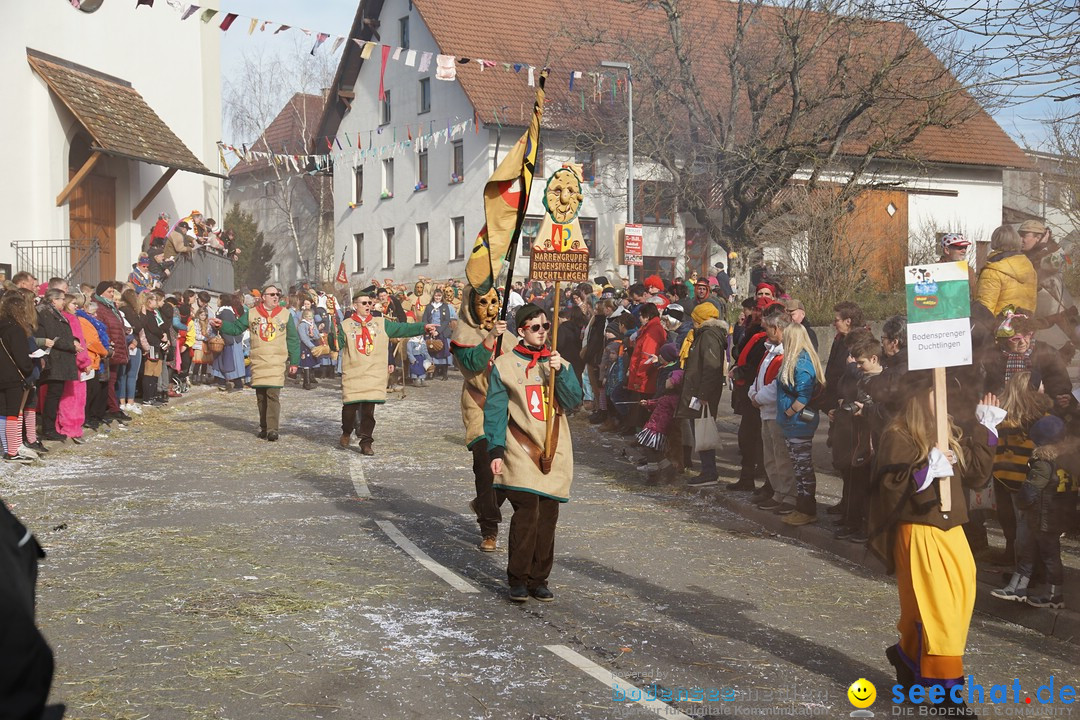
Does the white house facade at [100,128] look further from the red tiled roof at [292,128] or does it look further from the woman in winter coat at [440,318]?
the red tiled roof at [292,128]

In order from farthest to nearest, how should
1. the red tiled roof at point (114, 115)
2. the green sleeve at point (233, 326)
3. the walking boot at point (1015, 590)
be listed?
the red tiled roof at point (114, 115) < the green sleeve at point (233, 326) < the walking boot at point (1015, 590)

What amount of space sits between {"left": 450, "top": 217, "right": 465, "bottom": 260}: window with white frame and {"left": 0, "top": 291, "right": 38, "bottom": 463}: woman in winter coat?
104 feet

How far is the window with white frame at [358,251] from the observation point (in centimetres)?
5209

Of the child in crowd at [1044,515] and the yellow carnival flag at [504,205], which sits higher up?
the yellow carnival flag at [504,205]

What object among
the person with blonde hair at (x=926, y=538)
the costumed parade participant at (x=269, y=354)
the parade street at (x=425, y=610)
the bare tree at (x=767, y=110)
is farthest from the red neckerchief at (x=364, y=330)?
the bare tree at (x=767, y=110)

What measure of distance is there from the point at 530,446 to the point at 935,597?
2951 mm

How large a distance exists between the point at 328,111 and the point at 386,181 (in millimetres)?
4708

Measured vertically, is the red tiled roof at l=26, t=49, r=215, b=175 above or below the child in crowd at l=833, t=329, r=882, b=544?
above

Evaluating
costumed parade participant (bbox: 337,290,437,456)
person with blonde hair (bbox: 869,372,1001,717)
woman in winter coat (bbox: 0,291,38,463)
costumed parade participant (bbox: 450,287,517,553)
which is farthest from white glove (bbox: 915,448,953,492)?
woman in winter coat (bbox: 0,291,38,463)

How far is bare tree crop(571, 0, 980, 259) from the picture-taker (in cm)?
2834

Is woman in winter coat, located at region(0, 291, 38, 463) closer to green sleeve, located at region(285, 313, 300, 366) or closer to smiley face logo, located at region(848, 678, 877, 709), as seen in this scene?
green sleeve, located at region(285, 313, 300, 366)

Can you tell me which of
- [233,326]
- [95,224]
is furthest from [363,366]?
A: [95,224]

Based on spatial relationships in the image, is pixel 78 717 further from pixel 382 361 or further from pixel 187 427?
pixel 187 427

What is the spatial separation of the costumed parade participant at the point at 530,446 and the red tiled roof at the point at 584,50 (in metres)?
25.3
